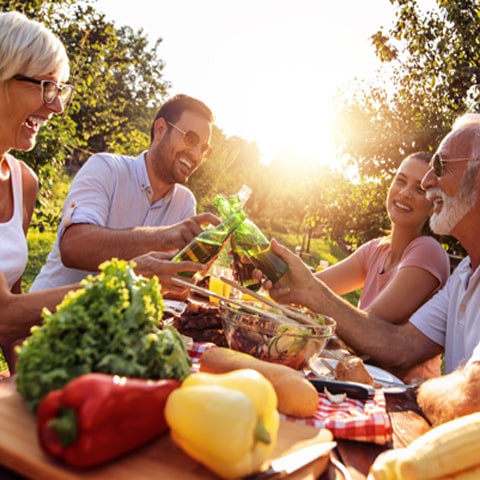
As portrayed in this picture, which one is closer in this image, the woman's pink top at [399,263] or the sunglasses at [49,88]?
the sunglasses at [49,88]

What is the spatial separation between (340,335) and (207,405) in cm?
177

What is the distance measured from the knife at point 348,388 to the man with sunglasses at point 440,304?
914 mm

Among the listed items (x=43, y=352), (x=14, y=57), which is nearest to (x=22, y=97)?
(x=14, y=57)

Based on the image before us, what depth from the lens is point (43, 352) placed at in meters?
0.99

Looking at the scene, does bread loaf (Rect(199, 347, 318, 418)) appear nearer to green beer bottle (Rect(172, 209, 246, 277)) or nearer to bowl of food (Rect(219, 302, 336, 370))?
bowl of food (Rect(219, 302, 336, 370))

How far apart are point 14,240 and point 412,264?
233cm

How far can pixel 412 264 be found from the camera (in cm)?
310

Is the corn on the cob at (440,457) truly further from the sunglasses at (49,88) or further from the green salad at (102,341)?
the sunglasses at (49,88)

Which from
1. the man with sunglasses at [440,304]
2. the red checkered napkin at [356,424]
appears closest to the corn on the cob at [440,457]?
the red checkered napkin at [356,424]

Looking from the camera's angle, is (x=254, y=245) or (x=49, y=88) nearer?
(x=254, y=245)

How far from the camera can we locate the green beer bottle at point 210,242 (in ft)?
7.36

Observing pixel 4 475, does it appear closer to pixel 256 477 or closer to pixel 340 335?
pixel 256 477

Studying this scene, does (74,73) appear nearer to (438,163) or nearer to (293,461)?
(438,163)

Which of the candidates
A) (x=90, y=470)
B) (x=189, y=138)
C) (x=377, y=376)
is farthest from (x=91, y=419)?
(x=189, y=138)
